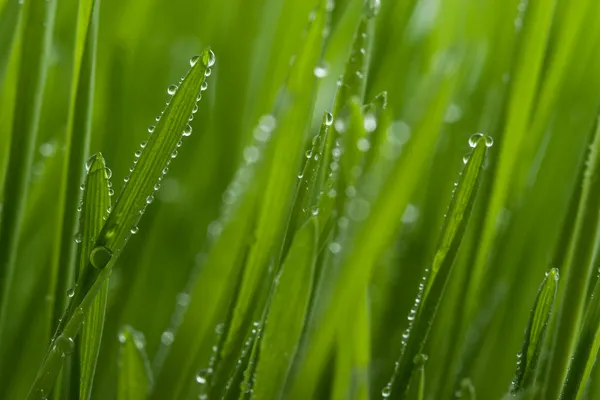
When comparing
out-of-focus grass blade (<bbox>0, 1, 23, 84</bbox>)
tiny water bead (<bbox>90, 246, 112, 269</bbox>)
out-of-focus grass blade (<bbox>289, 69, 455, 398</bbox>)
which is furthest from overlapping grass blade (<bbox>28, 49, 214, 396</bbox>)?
out-of-focus grass blade (<bbox>0, 1, 23, 84</bbox>)

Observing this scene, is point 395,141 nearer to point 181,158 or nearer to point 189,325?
point 181,158

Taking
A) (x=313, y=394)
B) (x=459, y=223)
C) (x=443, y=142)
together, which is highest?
(x=443, y=142)

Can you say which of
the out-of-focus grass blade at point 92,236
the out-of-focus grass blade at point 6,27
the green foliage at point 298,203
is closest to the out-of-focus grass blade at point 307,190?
the green foliage at point 298,203

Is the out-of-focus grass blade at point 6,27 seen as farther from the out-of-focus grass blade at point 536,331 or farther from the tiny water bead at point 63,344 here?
the out-of-focus grass blade at point 536,331

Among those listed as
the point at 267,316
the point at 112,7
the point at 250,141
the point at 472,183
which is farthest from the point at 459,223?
the point at 112,7

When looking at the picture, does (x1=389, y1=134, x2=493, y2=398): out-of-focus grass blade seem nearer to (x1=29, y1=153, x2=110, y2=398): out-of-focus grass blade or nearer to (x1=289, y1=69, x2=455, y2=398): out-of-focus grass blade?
(x1=289, y1=69, x2=455, y2=398): out-of-focus grass blade

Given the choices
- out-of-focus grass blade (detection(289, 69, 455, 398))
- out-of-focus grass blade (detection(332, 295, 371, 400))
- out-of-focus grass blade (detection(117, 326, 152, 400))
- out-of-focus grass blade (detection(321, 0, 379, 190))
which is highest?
→ out-of-focus grass blade (detection(321, 0, 379, 190))
